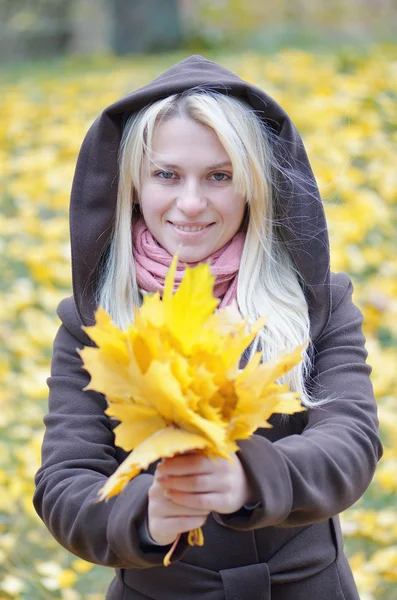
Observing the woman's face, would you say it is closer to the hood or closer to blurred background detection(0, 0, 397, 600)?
the hood

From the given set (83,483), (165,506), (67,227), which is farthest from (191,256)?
(67,227)

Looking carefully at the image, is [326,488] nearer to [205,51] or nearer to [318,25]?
[205,51]

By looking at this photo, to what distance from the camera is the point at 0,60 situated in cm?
1459

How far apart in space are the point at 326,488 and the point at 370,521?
1414 millimetres

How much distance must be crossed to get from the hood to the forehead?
99 millimetres

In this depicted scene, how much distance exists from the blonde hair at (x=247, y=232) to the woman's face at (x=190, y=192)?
0.02 m

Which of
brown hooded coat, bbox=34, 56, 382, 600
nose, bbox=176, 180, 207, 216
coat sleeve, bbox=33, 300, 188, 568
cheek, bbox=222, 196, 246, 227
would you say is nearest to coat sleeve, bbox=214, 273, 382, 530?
brown hooded coat, bbox=34, 56, 382, 600

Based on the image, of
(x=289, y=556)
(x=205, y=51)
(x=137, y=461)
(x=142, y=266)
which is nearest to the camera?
(x=137, y=461)

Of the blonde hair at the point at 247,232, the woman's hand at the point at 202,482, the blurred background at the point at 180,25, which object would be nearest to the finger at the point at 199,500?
the woman's hand at the point at 202,482

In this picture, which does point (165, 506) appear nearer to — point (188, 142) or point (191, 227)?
point (191, 227)

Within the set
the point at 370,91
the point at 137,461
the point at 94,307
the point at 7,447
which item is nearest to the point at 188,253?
the point at 94,307

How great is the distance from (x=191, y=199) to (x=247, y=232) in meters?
0.20

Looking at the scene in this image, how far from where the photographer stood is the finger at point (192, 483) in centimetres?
145

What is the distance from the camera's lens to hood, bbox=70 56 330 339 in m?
2.05
